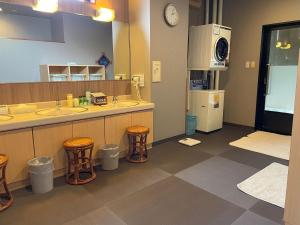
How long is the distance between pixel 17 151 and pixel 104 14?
7.09ft

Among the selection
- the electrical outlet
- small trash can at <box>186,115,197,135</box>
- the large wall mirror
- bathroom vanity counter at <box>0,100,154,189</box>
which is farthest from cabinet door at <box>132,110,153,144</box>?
small trash can at <box>186,115,197,135</box>

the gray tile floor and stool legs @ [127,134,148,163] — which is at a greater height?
stool legs @ [127,134,148,163]

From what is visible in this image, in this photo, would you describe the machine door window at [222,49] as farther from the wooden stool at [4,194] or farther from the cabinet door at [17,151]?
the wooden stool at [4,194]

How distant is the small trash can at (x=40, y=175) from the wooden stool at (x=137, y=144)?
1.10 m

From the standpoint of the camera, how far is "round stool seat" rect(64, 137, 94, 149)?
242 cm

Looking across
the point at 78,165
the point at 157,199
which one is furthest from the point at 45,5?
the point at 157,199

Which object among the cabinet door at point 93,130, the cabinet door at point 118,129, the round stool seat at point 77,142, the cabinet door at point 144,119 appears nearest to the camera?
the round stool seat at point 77,142

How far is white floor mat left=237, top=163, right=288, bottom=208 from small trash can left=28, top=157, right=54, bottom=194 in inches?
80.1

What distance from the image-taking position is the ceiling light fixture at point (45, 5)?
105 inches

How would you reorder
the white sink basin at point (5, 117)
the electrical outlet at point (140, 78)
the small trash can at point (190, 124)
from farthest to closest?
the small trash can at point (190, 124), the electrical outlet at point (140, 78), the white sink basin at point (5, 117)

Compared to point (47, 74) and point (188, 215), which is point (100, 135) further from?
point (188, 215)

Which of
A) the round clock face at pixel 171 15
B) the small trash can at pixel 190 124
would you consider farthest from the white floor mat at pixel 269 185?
the round clock face at pixel 171 15

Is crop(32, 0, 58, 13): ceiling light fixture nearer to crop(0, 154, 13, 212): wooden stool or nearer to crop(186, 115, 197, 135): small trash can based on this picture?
crop(0, 154, 13, 212): wooden stool

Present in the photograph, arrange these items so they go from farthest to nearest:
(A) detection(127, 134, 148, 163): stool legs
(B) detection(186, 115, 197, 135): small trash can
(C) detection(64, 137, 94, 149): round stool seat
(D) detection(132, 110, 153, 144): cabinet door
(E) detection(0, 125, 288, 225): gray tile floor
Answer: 1. (B) detection(186, 115, 197, 135): small trash can
2. (D) detection(132, 110, 153, 144): cabinet door
3. (A) detection(127, 134, 148, 163): stool legs
4. (C) detection(64, 137, 94, 149): round stool seat
5. (E) detection(0, 125, 288, 225): gray tile floor
